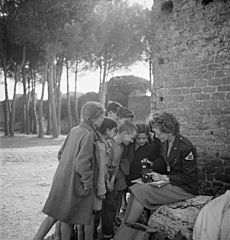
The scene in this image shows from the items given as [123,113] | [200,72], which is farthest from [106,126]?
[200,72]

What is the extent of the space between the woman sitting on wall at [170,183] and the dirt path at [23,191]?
4.97 feet

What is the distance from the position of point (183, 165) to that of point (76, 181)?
48.3 inches

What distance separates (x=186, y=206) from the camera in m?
3.47

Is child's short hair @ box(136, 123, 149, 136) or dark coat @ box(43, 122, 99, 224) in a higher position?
child's short hair @ box(136, 123, 149, 136)

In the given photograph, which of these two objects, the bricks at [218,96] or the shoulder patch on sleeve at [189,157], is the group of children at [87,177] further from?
the bricks at [218,96]

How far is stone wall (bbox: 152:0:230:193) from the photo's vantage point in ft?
17.1

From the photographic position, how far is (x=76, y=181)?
3293 millimetres

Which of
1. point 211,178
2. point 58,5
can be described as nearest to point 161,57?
point 211,178

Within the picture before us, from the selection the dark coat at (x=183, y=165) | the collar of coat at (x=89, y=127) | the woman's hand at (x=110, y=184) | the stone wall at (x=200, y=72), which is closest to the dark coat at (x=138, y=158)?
the woman's hand at (x=110, y=184)

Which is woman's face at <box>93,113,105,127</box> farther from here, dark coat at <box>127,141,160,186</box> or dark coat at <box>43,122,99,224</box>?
dark coat at <box>127,141,160,186</box>

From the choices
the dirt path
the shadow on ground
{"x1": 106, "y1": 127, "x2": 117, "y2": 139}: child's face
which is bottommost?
the shadow on ground

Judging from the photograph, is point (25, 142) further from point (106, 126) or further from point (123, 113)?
point (106, 126)

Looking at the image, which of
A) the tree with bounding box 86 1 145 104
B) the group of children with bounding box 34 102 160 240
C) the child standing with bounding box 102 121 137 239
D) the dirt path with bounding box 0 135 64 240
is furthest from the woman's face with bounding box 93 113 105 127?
the tree with bounding box 86 1 145 104

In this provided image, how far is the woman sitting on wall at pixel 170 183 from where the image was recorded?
11.4 feet
